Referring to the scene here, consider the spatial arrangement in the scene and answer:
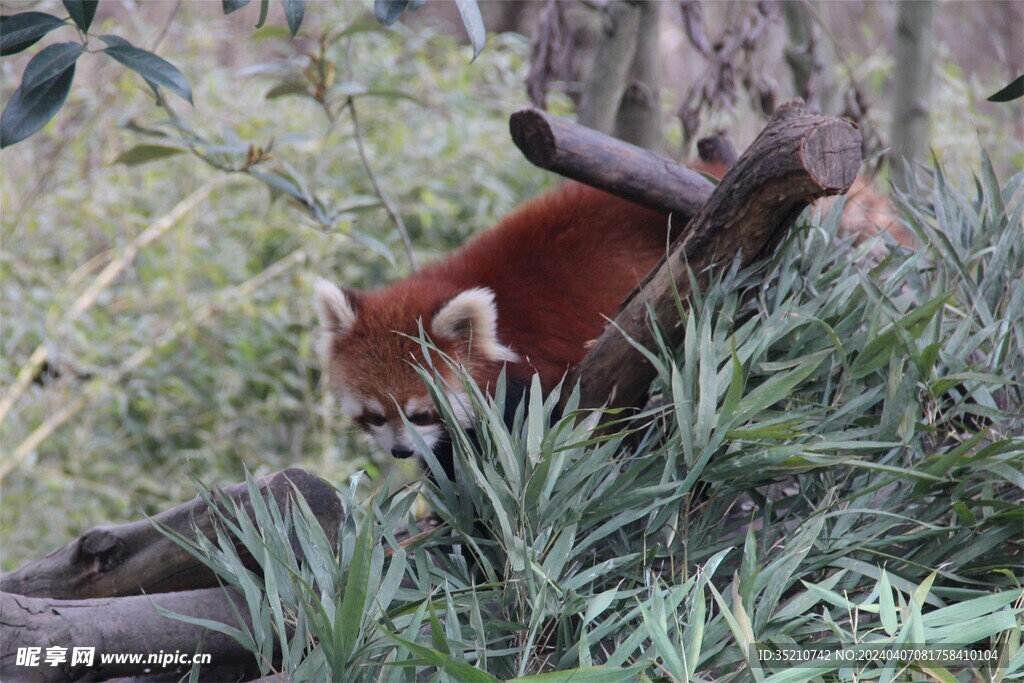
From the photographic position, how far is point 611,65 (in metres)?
2.57

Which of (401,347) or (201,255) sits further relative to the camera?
(201,255)

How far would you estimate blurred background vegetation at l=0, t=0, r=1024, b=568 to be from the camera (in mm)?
3473

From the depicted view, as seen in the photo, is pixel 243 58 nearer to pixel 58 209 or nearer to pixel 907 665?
pixel 58 209

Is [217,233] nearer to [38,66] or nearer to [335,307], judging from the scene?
[335,307]

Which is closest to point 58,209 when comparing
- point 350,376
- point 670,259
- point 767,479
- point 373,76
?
point 373,76

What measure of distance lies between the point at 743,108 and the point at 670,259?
7.57 feet

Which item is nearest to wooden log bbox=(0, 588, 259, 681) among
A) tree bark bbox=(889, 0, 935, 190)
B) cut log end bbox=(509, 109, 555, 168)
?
cut log end bbox=(509, 109, 555, 168)

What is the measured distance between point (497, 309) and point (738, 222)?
623 millimetres

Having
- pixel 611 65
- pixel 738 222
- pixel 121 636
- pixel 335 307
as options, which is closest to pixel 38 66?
pixel 335 307

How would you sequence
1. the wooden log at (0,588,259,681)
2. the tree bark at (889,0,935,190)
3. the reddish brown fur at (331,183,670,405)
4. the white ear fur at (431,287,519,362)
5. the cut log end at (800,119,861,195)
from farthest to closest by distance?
1. the tree bark at (889,0,935,190)
2. the reddish brown fur at (331,183,670,405)
3. the white ear fur at (431,287,519,362)
4. the wooden log at (0,588,259,681)
5. the cut log end at (800,119,861,195)

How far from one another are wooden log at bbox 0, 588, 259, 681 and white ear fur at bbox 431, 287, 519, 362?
68 centimetres

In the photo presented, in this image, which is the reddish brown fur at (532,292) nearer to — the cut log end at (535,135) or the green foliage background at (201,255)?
the cut log end at (535,135)

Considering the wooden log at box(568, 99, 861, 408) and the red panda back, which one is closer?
the wooden log at box(568, 99, 861, 408)

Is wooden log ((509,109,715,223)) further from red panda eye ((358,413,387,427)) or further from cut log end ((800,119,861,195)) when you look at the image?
red panda eye ((358,413,387,427))
